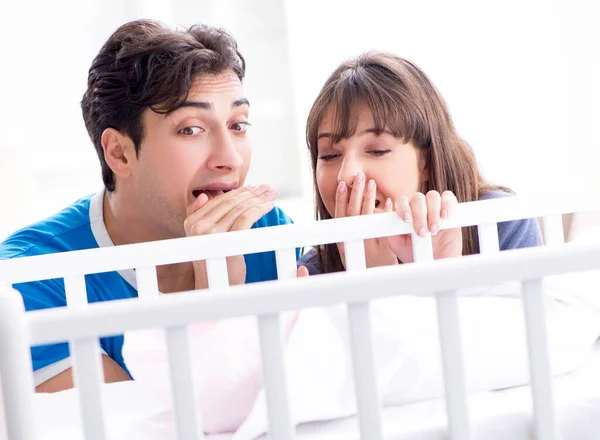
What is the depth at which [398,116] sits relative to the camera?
4.13 ft

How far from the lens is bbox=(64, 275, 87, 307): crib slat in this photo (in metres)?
1.02

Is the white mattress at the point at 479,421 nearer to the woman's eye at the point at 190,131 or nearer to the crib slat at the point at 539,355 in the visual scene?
the crib slat at the point at 539,355

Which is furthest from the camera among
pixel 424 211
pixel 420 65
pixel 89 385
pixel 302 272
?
pixel 420 65

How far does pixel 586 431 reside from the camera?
2.39ft

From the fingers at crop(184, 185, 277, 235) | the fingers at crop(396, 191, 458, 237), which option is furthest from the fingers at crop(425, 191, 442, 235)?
the fingers at crop(184, 185, 277, 235)

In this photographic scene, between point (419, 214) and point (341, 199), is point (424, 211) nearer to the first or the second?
point (419, 214)

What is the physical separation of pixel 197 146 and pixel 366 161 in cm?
26

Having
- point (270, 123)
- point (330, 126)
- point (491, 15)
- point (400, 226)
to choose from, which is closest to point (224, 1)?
point (270, 123)

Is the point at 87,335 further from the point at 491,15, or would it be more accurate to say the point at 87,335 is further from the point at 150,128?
the point at 491,15

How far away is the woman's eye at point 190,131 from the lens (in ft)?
4.22

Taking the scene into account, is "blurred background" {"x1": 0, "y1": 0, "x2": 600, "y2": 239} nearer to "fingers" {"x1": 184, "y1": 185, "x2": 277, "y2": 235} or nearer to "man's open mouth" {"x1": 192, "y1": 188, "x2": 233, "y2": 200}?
"man's open mouth" {"x1": 192, "y1": 188, "x2": 233, "y2": 200}

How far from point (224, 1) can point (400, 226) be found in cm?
179

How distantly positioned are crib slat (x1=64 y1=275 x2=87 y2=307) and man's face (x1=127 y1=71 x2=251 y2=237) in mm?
319

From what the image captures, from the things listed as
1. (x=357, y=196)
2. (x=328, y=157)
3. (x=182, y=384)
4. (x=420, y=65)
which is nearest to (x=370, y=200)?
(x=357, y=196)
